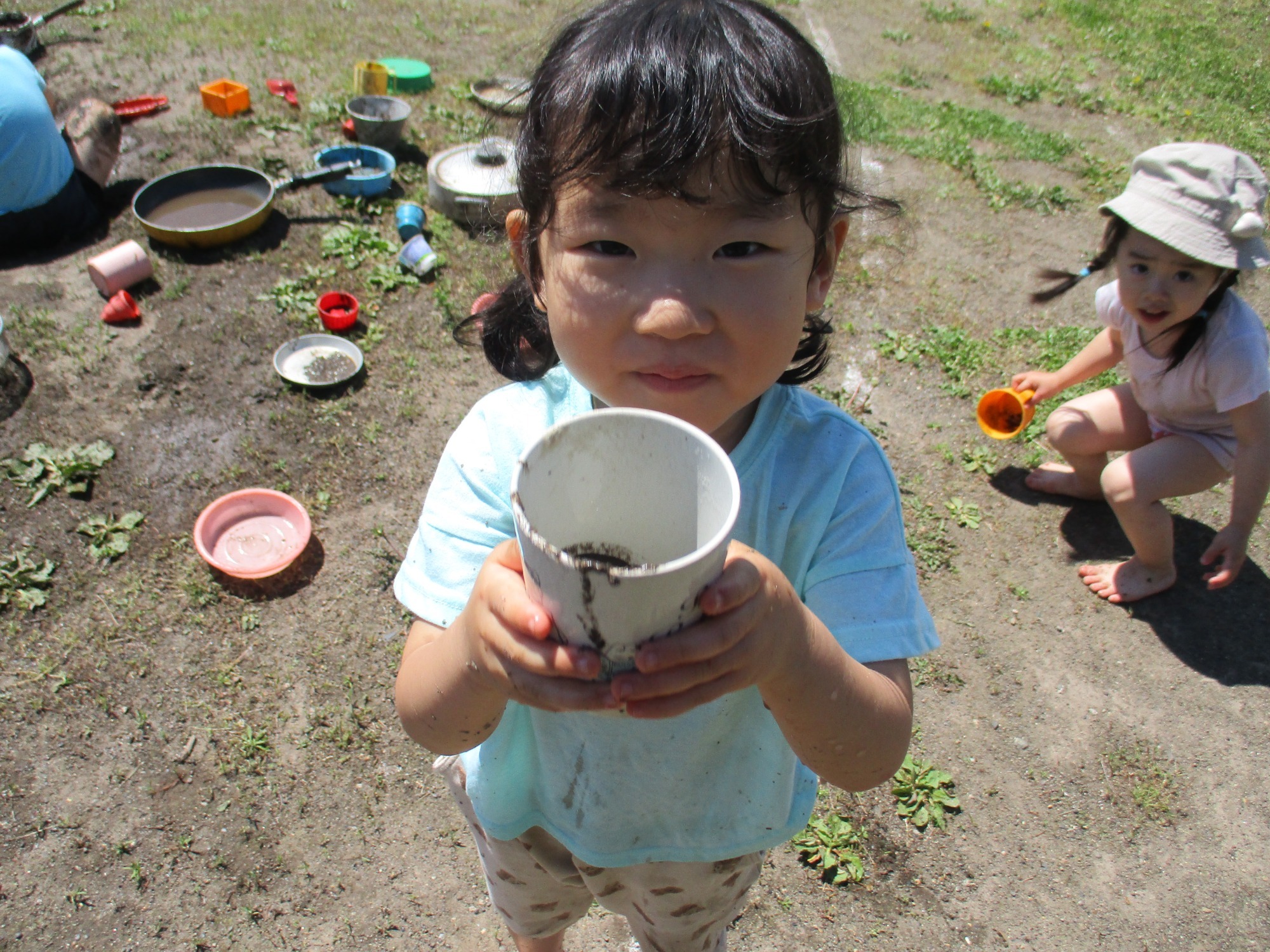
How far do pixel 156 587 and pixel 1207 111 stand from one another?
8.81 m

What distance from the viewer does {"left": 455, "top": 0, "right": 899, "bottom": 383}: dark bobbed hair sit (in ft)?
4.11

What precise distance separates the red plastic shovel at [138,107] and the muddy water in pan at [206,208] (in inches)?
57.7

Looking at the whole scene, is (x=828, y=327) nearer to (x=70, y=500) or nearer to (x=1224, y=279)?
(x=1224, y=279)

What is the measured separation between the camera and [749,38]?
4.34ft

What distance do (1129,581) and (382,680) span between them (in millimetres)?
3220

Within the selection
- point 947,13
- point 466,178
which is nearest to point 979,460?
point 466,178

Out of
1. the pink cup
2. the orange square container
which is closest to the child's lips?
the pink cup

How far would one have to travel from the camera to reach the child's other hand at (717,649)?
0.98 metres

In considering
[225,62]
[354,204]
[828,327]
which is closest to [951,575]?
[828,327]

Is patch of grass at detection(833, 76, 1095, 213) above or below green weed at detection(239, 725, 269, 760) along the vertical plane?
above

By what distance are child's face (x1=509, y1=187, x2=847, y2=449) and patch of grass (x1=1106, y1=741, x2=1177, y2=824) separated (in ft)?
8.98

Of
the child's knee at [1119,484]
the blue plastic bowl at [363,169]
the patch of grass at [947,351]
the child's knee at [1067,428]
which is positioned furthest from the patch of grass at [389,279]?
the child's knee at [1119,484]

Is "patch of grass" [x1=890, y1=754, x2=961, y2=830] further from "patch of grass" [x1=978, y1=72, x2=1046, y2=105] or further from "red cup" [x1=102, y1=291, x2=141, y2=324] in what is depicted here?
"patch of grass" [x1=978, y1=72, x2=1046, y2=105]

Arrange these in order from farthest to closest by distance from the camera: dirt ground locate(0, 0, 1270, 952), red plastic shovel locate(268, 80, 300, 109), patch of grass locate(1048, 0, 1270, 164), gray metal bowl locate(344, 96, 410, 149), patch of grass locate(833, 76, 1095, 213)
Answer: patch of grass locate(1048, 0, 1270, 164)
red plastic shovel locate(268, 80, 300, 109)
patch of grass locate(833, 76, 1095, 213)
gray metal bowl locate(344, 96, 410, 149)
dirt ground locate(0, 0, 1270, 952)
